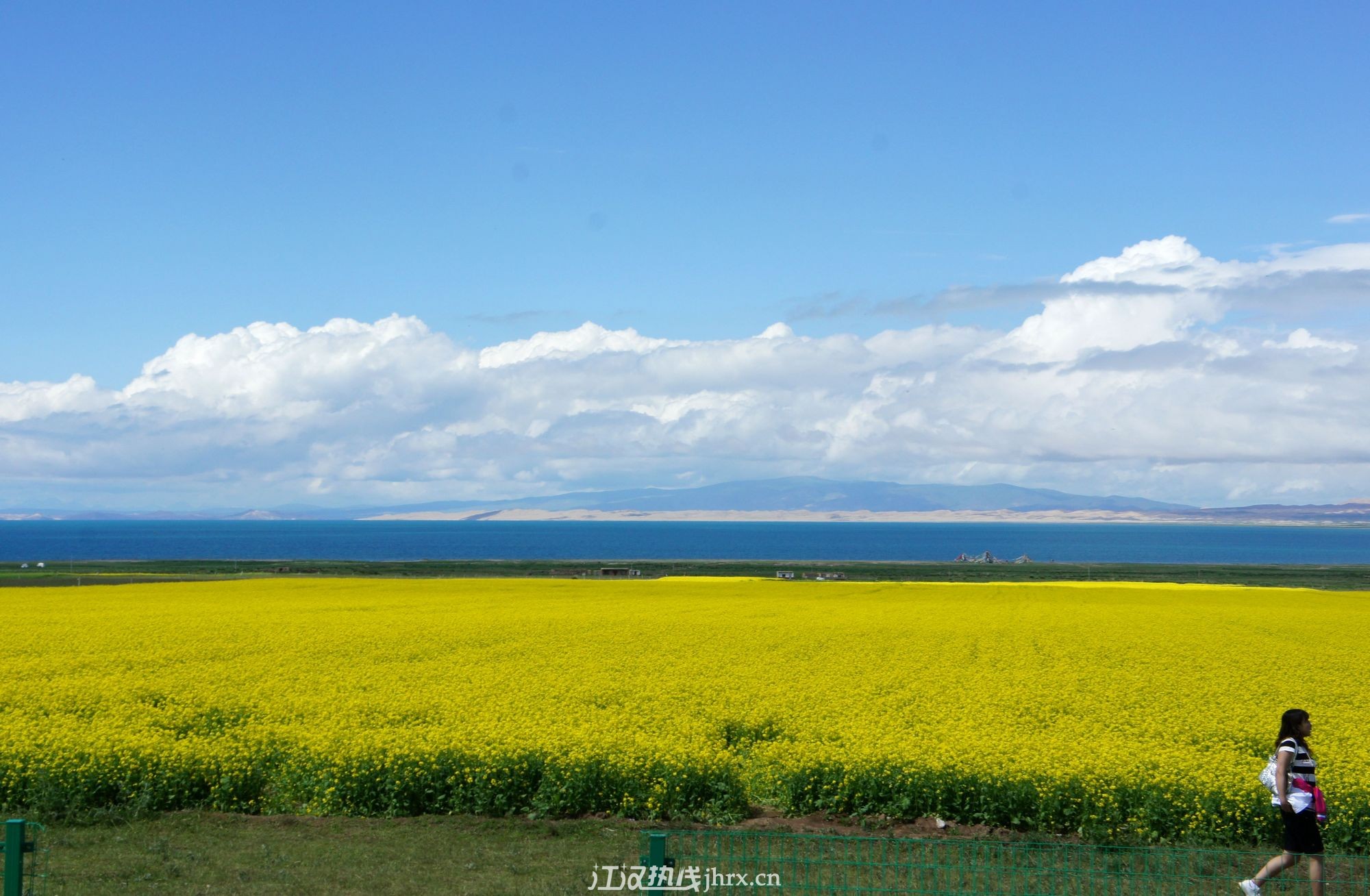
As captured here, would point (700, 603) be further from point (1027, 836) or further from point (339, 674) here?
point (1027, 836)

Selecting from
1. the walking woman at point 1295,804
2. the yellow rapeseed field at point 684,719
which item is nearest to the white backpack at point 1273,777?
the walking woman at point 1295,804

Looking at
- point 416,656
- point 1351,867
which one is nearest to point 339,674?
point 416,656

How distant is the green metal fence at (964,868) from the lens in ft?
32.7

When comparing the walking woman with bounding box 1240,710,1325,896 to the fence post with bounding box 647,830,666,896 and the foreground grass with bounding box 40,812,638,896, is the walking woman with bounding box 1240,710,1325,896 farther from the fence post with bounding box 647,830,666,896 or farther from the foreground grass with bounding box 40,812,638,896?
the foreground grass with bounding box 40,812,638,896

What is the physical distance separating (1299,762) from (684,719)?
8.91m

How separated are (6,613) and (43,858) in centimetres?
3096

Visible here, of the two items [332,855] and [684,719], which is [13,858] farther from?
[684,719]

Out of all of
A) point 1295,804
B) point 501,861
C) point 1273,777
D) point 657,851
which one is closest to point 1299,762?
point 1273,777

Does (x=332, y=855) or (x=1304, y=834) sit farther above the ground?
(x=1304, y=834)

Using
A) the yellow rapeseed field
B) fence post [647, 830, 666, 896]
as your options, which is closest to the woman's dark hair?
the yellow rapeseed field

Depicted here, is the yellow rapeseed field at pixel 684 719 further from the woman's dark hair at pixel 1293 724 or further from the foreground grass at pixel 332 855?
the woman's dark hair at pixel 1293 724

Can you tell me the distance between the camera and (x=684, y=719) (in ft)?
54.7

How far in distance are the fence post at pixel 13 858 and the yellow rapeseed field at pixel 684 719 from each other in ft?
16.7

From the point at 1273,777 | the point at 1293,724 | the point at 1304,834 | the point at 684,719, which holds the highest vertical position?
the point at 1293,724
